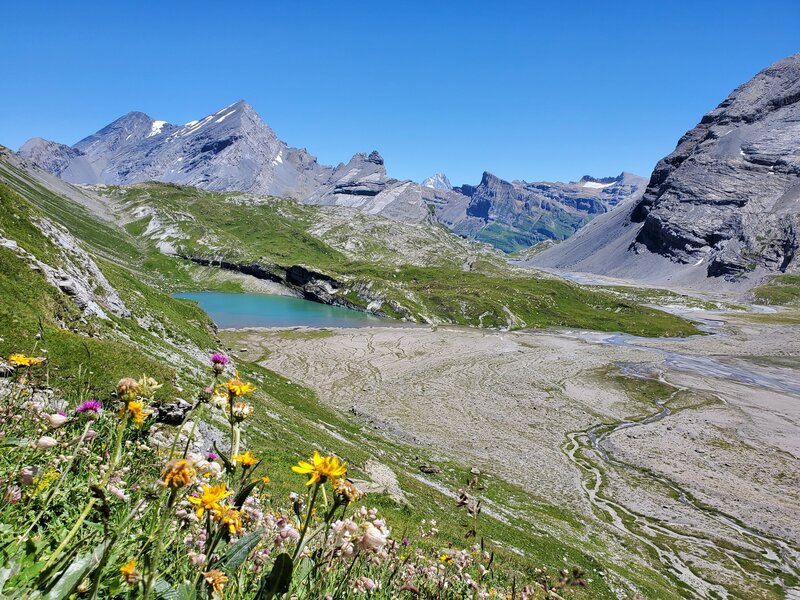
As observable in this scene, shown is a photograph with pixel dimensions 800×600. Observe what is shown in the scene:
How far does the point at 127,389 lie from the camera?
243 centimetres

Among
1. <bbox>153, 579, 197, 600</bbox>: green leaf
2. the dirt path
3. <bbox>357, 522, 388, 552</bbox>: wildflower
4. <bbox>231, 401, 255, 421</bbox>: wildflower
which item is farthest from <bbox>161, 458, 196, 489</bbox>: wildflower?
the dirt path

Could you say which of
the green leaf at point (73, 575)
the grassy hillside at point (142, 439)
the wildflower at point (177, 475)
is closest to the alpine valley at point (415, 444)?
the green leaf at point (73, 575)

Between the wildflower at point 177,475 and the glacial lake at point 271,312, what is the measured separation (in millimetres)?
104310

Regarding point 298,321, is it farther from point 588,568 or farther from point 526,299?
point 588,568

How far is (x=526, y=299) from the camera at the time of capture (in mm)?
150000

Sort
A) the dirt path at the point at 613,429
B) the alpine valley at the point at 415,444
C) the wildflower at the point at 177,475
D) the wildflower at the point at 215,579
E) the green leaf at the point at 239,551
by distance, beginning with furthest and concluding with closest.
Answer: the dirt path at the point at 613,429, the alpine valley at the point at 415,444, the green leaf at the point at 239,551, the wildflower at the point at 215,579, the wildflower at the point at 177,475

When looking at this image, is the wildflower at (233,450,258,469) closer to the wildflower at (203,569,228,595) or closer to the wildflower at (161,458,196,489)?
the wildflower at (161,458,196,489)

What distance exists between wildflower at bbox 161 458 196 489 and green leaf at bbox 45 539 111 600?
1.08 ft

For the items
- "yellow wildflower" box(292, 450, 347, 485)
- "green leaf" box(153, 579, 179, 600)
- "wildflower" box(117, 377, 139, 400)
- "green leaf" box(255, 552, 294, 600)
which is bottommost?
"green leaf" box(153, 579, 179, 600)

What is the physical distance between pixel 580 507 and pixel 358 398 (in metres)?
29.9

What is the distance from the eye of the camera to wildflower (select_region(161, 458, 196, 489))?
6.91 ft

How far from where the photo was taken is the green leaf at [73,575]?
1997 millimetres

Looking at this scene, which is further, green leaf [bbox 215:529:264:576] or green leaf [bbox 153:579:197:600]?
green leaf [bbox 215:529:264:576]

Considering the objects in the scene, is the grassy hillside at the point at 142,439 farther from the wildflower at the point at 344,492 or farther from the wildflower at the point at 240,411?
the wildflower at the point at 344,492
